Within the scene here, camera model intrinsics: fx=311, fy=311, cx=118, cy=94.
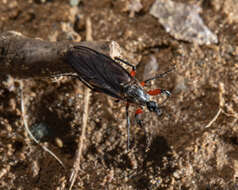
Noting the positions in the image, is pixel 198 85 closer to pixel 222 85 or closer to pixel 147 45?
pixel 222 85

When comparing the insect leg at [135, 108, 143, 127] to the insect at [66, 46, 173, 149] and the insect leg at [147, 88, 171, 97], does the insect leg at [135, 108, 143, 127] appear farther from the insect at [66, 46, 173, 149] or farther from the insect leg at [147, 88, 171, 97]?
the insect leg at [147, 88, 171, 97]

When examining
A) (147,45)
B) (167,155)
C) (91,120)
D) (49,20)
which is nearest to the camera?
(167,155)

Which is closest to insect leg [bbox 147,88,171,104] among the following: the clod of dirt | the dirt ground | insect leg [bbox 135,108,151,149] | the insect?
the insect

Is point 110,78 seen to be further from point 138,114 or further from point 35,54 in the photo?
point 35,54

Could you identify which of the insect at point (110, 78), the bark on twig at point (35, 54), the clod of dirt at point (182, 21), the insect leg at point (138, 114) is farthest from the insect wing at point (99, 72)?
the clod of dirt at point (182, 21)

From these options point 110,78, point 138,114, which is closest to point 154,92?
point 138,114

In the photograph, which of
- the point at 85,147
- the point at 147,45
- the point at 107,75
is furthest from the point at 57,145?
the point at 147,45
